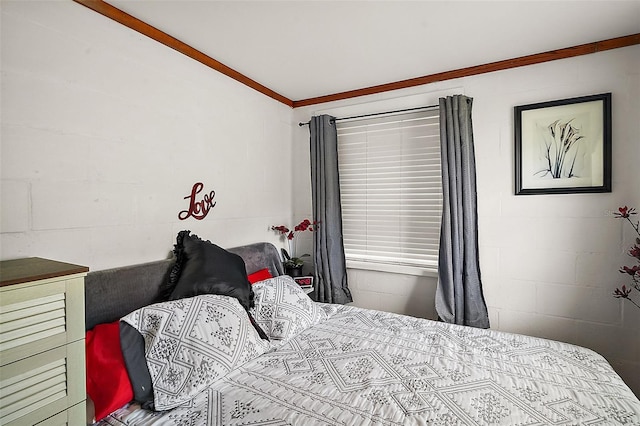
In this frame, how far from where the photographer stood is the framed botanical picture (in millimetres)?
2236

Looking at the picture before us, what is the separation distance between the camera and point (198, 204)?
235 cm

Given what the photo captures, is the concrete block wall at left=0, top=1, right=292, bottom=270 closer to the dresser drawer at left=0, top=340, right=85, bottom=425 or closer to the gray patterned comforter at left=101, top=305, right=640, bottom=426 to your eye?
the dresser drawer at left=0, top=340, right=85, bottom=425

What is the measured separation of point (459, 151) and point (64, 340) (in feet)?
8.63

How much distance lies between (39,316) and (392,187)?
2624 millimetres

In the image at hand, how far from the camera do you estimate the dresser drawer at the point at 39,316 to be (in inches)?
39.1

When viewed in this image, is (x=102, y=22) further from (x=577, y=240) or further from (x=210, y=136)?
(x=577, y=240)

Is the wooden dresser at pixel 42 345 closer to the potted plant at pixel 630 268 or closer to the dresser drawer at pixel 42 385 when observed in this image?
the dresser drawer at pixel 42 385

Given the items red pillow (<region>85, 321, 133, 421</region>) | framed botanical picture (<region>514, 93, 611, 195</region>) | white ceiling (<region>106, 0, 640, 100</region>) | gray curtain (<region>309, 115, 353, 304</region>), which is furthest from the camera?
gray curtain (<region>309, 115, 353, 304</region>)

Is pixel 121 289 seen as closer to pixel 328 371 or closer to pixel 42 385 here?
pixel 42 385

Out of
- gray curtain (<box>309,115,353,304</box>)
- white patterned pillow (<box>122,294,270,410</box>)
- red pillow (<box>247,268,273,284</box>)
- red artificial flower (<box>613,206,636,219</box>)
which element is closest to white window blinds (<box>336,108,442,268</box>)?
gray curtain (<box>309,115,353,304</box>)

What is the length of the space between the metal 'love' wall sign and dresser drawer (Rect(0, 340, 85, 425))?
1.17 m

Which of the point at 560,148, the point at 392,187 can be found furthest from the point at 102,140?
the point at 560,148

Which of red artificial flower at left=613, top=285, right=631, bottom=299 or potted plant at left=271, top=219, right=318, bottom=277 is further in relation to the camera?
potted plant at left=271, top=219, right=318, bottom=277

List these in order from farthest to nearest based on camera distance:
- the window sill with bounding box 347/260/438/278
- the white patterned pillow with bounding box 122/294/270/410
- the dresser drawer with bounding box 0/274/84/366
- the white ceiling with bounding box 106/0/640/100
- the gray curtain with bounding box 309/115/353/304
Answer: the gray curtain with bounding box 309/115/353/304
the window sill with bounding box 347/260/438/278
the white ceiling with bounding box 106/0/640/100
the white patterned pillow with bounding box 122/294/270/410
the dresser drawer with bounding box 0/274/84/366
